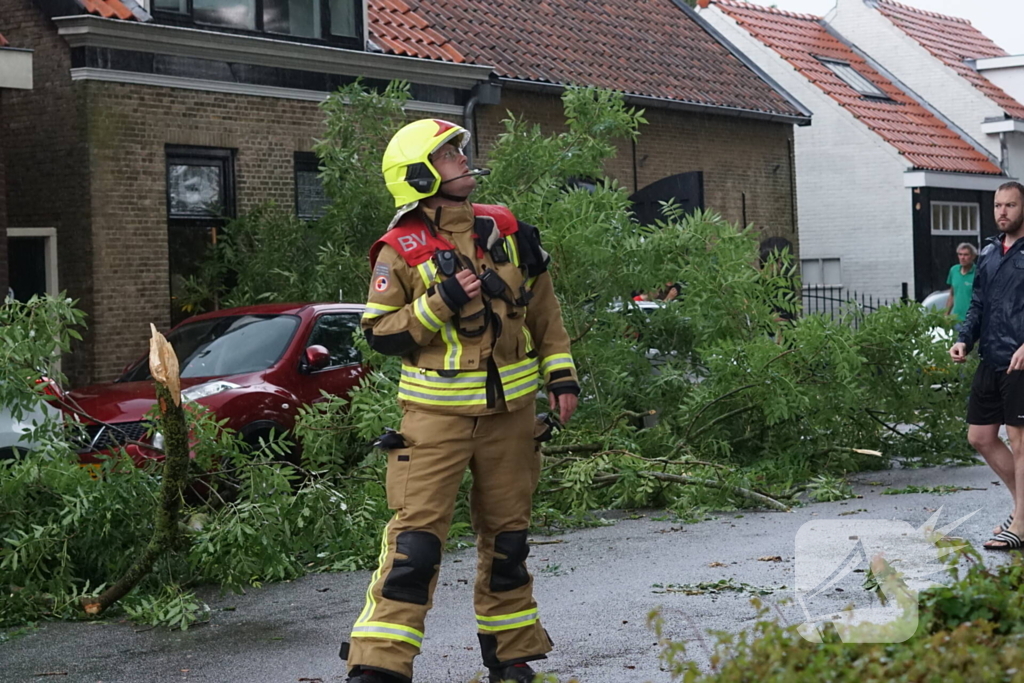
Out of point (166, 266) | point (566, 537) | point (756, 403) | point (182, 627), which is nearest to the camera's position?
point (182, 627)

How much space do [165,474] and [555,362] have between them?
7.80 feet

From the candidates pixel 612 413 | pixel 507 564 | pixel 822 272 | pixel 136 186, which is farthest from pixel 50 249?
pixel 822 272

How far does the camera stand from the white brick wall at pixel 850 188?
2967cm

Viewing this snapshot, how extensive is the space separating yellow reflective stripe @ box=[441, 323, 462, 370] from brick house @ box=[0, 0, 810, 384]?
10.7 meters

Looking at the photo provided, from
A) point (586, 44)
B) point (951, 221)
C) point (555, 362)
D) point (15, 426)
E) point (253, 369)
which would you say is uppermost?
point (586, 44)

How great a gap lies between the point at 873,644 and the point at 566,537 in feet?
18.8

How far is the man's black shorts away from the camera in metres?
7.49

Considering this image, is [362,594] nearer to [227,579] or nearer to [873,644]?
[227,579]

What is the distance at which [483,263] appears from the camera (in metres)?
5.31

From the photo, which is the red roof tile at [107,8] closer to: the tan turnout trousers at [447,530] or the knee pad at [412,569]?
the tan turnout trousers at [447,530]

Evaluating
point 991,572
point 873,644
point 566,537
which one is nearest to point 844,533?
A: point 991,572

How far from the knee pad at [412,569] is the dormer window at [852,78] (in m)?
28.0

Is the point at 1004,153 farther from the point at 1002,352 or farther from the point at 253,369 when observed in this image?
the point at 1002,352

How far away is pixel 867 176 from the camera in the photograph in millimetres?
29859
